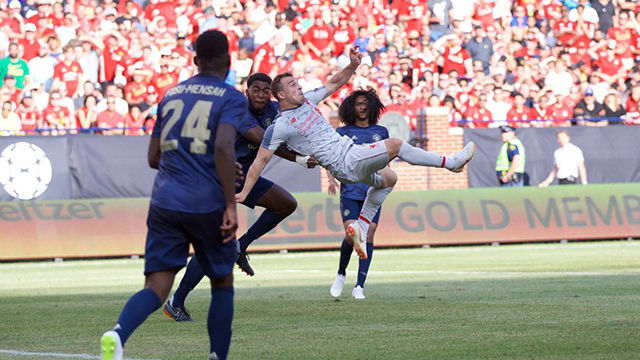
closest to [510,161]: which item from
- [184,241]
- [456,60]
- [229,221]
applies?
[456,60]

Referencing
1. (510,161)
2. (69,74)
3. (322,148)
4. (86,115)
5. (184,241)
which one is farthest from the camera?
(510,161)

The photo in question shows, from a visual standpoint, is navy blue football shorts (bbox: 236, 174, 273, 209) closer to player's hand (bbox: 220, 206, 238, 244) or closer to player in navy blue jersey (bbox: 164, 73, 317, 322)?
player in navy blue jersey (bbox: 164, 73, 317, 322)

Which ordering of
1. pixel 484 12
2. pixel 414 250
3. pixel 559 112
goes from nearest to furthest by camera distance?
1. pixel 414 250
2. pixel 559 112
3. pixel 484 12

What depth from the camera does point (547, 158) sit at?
2608cm

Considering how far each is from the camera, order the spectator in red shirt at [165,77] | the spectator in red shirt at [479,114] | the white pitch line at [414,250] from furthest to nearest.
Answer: the spectator in red shirt at [479,114]
the spectator in red shirt at [165,77]
the white pitch line at [414,250]

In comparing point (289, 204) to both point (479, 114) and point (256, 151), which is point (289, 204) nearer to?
point (256, 151)

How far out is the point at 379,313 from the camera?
1053cm

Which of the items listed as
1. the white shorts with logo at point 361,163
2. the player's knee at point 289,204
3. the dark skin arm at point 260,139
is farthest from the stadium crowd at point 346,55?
the white shorts with logo at point 361,163

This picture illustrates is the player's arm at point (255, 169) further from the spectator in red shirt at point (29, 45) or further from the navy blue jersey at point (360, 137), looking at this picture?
the spectator in red shirt at point (29, 45)

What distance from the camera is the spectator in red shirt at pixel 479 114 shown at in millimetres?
26203

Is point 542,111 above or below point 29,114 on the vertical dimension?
below

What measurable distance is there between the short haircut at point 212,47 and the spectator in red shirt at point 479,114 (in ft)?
65.6

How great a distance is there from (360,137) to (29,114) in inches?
469

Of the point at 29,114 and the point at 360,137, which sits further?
the point at 29,114
